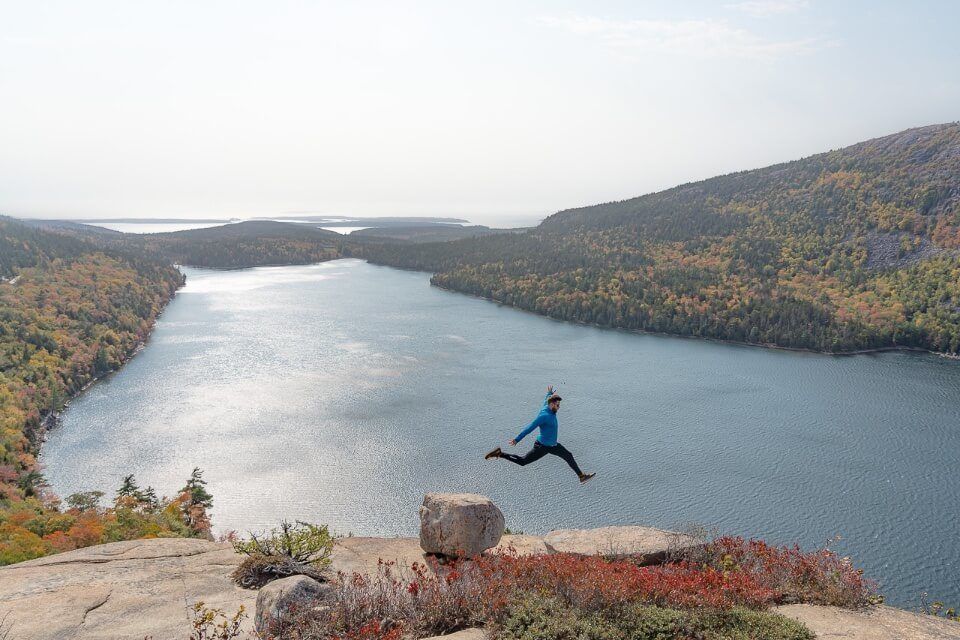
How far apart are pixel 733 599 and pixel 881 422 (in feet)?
284

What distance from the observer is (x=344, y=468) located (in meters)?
63.8

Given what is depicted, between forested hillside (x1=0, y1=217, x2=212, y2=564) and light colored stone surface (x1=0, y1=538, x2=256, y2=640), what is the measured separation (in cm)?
1144

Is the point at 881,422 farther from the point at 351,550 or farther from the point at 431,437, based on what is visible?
the point at 351,550

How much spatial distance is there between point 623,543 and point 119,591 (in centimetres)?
1536

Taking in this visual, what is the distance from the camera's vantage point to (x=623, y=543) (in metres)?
18.4

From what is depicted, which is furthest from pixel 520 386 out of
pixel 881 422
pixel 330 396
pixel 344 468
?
pixel 881 422

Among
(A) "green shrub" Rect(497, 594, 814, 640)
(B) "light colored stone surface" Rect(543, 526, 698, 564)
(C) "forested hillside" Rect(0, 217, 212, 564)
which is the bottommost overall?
(C) "forested hillside" Rect(0, 217, 212, 564)

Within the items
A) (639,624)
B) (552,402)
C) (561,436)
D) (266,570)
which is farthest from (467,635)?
(561,436)

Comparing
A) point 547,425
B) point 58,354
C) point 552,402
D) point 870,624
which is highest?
point 552,402

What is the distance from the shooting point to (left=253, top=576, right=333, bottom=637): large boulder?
1176 centimetres

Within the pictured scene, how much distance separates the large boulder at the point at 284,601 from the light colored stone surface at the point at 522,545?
25.7 ft

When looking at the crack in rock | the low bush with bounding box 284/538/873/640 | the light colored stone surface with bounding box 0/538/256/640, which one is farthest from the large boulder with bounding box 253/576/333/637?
the crack in rock

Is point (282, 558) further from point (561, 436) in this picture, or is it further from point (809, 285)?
point (809, 285)

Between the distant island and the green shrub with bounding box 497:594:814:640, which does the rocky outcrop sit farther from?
the distant island
